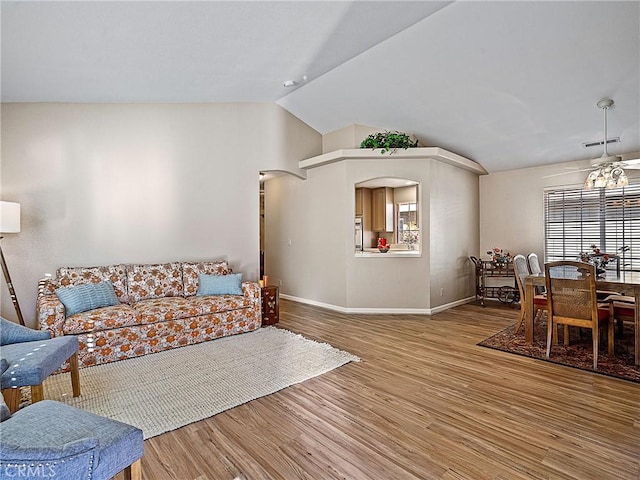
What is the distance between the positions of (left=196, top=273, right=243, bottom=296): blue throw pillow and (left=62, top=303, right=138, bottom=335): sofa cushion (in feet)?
3.23

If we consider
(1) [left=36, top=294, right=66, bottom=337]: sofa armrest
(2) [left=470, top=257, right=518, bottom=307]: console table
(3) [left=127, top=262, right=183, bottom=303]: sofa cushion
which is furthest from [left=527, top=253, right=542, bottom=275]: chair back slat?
(1) [left=36, top=294, right=66, bottom=337]: sofa armrest

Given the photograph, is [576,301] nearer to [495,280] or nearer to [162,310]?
[495,280]

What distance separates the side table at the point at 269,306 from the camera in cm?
499

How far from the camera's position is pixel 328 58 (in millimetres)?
4348

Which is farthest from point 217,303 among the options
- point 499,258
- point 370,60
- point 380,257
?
point 499,258

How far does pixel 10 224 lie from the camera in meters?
3.68

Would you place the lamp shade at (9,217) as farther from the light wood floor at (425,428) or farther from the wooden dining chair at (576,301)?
the wooden dining chair at (576,301)

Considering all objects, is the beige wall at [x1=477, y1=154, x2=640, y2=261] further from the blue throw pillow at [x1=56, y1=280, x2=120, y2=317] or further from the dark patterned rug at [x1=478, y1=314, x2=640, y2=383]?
the blue throw pillow at [x1=56, y1=280, x2=120, y2=317]

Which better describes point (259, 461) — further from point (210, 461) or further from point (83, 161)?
point (83, 161)

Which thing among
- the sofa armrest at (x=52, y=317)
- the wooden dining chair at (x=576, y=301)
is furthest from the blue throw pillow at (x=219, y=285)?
the wooden dining chair at (x=576, y=301)

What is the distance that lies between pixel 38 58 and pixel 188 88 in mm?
1591

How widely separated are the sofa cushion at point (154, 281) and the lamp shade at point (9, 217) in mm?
1235

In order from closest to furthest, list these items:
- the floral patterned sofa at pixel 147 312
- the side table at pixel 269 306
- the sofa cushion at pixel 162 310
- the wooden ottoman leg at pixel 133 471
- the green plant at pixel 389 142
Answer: the wooden ottoman leg at pixel 133 471, the floral patterned sofa at pixel 147 312, the sofa cushion at pixel 162 310, the side table at pixel 269 306, the green plant at pixel 389 142

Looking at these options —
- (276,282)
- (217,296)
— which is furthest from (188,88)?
(276,282)
